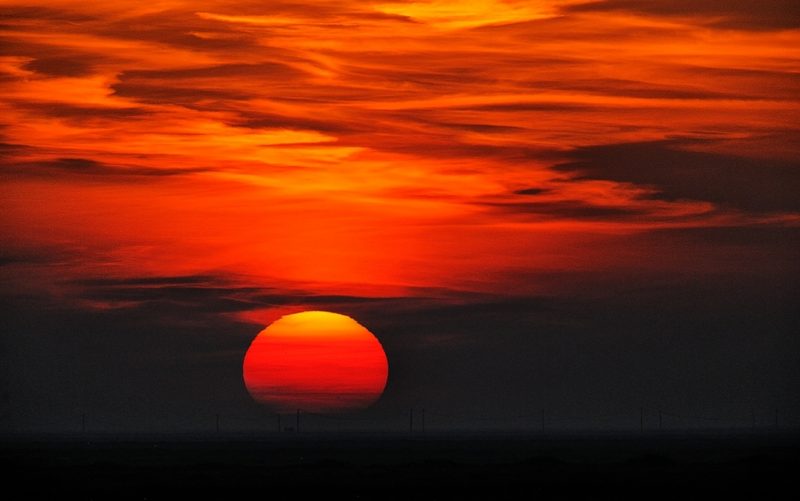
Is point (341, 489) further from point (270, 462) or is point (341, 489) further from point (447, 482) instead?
point (270, 462)

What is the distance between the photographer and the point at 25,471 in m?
127

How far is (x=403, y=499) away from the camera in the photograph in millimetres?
91562

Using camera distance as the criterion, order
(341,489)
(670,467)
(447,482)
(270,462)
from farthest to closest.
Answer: (270,462)
(670,467)
(447,482)
(341,489)

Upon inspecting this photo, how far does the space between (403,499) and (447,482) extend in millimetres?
16028

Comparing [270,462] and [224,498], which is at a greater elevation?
[224,498]

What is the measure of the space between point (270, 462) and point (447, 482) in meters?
50.1

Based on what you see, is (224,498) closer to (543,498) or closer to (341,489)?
(341,489)

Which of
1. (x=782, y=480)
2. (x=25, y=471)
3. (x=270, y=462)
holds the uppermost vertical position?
(x=782, y=480)

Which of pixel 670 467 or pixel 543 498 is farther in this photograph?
pixel 670 467

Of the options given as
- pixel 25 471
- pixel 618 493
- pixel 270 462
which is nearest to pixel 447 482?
pixel 618 493

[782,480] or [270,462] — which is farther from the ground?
[782,480]

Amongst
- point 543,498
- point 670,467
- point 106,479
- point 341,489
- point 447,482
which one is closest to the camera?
point 543,498

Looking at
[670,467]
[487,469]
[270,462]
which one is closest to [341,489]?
[487,469]

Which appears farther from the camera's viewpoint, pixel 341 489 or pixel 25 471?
pixel 25 471
